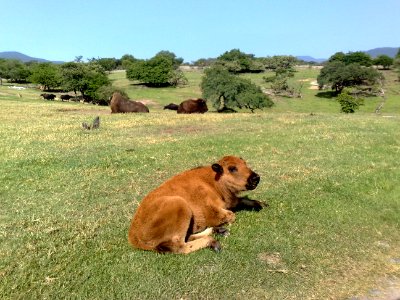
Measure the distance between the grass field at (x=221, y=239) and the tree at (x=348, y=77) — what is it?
73.6m

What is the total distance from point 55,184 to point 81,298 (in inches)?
208

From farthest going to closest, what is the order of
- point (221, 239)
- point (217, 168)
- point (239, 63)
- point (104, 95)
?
1. point (239, 63)
2. point (104, 95)
3. point (217, 168)
4. point (221, 239)

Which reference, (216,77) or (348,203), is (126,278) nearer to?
(348,203)

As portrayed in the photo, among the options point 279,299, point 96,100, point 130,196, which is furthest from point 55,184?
point 96,100

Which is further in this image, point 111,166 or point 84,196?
point 111,166

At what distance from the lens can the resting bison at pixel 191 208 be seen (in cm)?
622

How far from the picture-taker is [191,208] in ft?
22.1

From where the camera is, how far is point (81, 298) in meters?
5.28

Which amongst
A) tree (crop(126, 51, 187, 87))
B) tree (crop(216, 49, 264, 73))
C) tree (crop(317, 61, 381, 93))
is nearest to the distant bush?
tree (crop(126, 51, 187, 87))

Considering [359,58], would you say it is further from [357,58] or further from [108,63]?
[108,63]

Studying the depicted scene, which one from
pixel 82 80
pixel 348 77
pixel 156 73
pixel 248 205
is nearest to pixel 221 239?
pixel 248 205

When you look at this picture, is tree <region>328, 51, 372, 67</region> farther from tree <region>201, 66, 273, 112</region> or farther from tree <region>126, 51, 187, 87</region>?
tree <region>201, 66, 273, 112</region>

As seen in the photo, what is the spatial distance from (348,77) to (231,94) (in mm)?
43917

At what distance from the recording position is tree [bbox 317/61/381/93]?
85438 mm
